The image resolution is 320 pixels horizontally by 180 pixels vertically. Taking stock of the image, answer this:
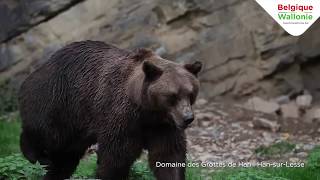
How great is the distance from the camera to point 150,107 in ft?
18.9

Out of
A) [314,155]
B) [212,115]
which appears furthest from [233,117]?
[314,155]

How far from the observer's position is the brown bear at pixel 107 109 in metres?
5.71

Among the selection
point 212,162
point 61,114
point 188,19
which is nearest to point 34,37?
point 188,19

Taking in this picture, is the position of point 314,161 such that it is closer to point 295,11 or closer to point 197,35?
point 295,11

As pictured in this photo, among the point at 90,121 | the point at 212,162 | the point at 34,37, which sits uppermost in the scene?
the point at 34,37

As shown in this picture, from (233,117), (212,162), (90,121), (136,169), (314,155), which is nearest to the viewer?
(90,121)

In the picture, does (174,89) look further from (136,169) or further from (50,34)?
(50,34)

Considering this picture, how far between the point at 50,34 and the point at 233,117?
10.3 ft

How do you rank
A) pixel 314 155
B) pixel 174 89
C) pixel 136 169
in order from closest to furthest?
pixel 174 89, pixel 136 169, pixel 314 155

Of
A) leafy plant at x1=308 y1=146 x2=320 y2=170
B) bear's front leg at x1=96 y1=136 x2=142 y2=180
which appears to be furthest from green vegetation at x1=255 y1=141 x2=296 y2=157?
bear's front leg at x1=96 y1=136 x2=142 y2=180

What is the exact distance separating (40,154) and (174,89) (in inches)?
82.0

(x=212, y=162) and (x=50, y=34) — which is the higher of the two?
(x=50, y=34)

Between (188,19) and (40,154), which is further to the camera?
(188,19)

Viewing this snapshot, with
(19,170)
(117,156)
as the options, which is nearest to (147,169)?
(117,156)
